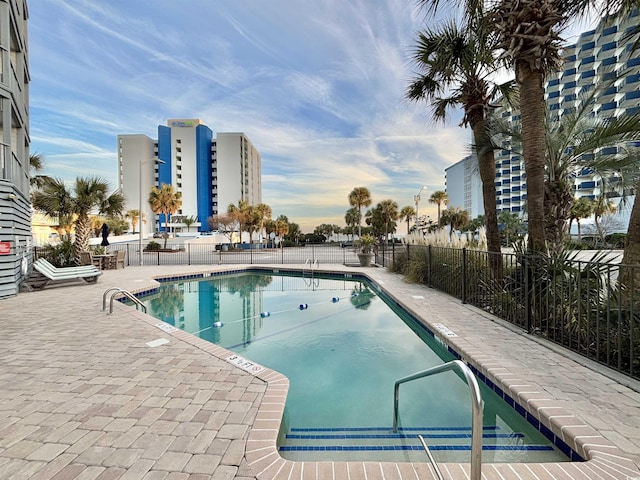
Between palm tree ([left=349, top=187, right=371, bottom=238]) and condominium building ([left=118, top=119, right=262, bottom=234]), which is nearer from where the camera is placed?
palm tree ([left=349, top=187, right=371, bottom=238])

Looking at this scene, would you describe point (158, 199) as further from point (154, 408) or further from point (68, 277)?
point (154, 408)

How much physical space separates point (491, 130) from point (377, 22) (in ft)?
22.6

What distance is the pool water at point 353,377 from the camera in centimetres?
266

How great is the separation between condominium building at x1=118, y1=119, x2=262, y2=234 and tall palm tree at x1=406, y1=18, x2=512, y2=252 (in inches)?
2506

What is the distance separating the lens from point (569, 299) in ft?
13.3

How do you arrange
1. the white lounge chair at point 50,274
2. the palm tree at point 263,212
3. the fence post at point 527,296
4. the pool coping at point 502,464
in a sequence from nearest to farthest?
the pool coping at point 502,464 → the fence post at point 527,296 → the white lounge chair at point 50,274 → the palm tree at point 263,212

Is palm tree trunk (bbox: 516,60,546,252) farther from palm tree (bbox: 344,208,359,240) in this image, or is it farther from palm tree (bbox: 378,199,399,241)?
palm tree (bbox: 344,208,359,240)

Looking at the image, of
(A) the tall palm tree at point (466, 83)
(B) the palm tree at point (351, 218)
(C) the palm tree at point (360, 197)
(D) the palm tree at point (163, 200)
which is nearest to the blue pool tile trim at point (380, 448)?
(A) the tall palm tree at point (466, 83)

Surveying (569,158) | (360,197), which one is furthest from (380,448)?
(360,197)

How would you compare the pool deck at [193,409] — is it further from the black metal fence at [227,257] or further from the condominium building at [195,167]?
the condominium building at [195,167]

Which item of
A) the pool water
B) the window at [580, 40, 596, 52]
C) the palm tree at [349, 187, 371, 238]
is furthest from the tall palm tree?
the window at [580, 40, 596, 52]

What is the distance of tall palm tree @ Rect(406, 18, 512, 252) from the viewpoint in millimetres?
7219

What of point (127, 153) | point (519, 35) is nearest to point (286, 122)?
point (519, 35)

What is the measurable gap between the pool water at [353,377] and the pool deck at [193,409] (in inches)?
Result: 13.6
